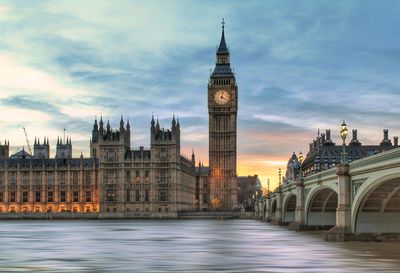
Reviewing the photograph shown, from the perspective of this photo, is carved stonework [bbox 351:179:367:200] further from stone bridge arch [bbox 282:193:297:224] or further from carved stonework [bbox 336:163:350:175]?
stone bridge arch [bbox 282:193:297:224]

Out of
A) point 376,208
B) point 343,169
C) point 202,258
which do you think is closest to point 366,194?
point 343,169

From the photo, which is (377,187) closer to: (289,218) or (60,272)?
(60,272)

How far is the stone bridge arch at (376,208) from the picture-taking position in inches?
2584

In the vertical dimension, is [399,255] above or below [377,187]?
below

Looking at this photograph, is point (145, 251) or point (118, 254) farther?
point (145, 251)

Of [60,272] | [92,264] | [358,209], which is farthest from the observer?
[358,209]

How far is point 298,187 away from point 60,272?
218 ft

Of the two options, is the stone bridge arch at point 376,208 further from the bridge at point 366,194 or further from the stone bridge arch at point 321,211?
the stone bridge arch at point 321,211

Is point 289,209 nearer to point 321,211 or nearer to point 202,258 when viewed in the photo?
point 321,211

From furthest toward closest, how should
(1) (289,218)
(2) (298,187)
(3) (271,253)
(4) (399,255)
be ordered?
1. (1) (289,218)
2. (2) (298,187)
3. (3) (271,253)
4. (4) (399,255)

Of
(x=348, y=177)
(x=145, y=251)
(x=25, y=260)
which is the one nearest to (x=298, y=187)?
(x=348, y=177)

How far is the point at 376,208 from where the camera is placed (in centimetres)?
7112

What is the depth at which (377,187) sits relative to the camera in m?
64.1

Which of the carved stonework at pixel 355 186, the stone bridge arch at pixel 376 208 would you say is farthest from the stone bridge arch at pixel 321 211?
the carved stonework at pixel 355 186
